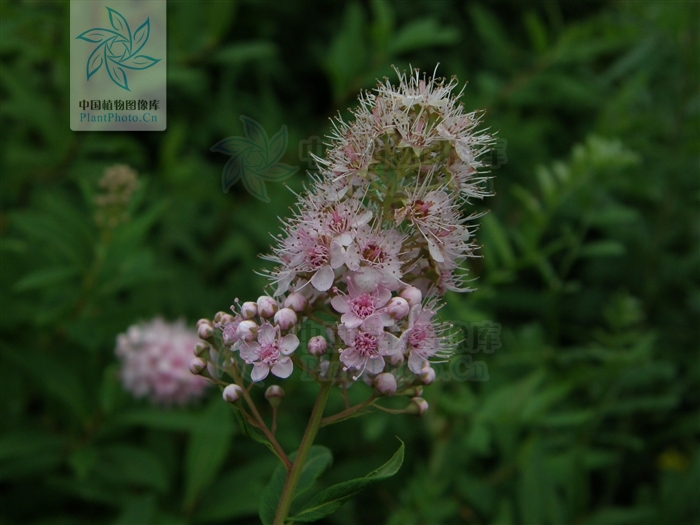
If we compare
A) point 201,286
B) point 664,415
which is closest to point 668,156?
point 664,415

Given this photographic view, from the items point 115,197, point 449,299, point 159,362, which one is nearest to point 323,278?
point 449,299

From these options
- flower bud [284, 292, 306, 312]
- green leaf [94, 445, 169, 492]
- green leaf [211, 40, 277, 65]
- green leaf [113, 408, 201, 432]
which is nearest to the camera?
flower bud [284, 292, 306, 312]

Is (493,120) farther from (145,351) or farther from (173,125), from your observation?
(145,351)

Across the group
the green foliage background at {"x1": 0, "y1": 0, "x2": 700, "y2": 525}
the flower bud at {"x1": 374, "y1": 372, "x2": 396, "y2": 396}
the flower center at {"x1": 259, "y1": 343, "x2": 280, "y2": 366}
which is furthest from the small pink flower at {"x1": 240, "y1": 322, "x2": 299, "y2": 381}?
the green foliage background at {"x1": 0, "y1": 0, "x2": 700, "y2": 525}

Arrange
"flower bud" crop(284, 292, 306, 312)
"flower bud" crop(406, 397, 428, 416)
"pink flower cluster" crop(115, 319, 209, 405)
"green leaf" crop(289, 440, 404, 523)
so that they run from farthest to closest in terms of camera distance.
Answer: "pink flower cluster" crop(115, 319, 209, 405) < "flower bud" crop(406, 397, 428, 416) < "flower bud" crop(284, 292, 306, 312) < "green leaf" crop(289, 440, 404, 523)

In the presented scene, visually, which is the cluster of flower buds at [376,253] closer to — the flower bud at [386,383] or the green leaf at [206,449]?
the flower bud at [386,383]

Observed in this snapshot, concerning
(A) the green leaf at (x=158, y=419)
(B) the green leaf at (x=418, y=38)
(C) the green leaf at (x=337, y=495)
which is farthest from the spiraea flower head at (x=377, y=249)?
(B) the green leaf at (x=418, y=38)

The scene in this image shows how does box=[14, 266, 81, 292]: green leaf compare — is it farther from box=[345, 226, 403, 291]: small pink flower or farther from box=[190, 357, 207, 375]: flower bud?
box=[345, 226, 403, 291]: small pink flower
